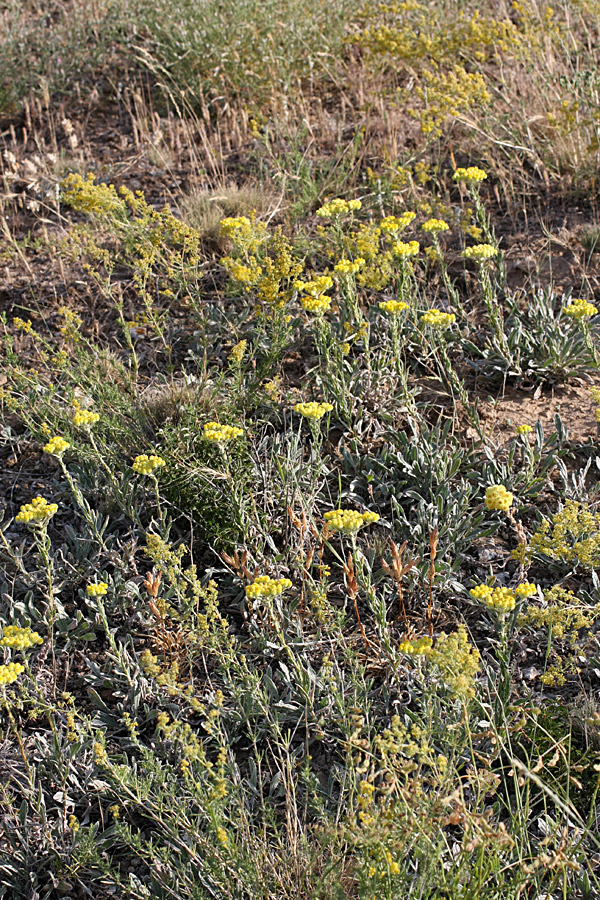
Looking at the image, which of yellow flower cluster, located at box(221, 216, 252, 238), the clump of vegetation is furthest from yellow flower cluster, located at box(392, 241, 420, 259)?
yellow flower cluster, located at box(221, 216, 252, 238)

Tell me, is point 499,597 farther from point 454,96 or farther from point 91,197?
point 454,96

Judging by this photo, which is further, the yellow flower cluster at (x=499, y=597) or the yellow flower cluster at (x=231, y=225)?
the yellow flower cluster at (x=231, y=225)

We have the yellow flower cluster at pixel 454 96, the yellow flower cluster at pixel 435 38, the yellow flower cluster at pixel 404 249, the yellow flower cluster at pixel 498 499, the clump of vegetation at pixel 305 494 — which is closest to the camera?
the clump of vegetation at pixel 305 494

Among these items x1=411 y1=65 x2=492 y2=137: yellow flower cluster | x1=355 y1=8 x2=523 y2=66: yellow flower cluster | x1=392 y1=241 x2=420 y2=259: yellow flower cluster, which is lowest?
x1=392 y1=241 x2=420 y2=259: yellow flower cluster

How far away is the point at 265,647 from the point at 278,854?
30.1 inches

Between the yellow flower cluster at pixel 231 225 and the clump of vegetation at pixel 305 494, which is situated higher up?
the yellow flower cluster at pixel 231 225

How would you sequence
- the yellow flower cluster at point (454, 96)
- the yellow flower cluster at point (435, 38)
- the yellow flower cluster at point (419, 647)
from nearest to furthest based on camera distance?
the yellow flower cluster at point (419, 647) → the yellow flower cluster at point (454, 96) → the yellow flower cluster at point (435, 38)

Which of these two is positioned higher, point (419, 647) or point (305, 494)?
point (419, 647)

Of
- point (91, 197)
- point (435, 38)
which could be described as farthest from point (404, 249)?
point (435, 38)

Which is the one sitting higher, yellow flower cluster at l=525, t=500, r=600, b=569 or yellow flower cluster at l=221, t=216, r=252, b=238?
yellow flower cluster at l=221, t=216, r=252, b=238

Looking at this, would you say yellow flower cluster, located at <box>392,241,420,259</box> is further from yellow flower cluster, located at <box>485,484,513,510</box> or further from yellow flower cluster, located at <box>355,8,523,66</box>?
yellow flower cluster, located at <box>355,8,523,66</box>

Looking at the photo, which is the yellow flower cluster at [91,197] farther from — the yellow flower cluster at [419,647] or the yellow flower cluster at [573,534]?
the yellow flower cluster at [419,647]

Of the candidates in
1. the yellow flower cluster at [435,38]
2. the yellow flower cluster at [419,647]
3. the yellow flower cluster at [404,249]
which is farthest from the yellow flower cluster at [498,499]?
the yellow flower cluster at [435,38]

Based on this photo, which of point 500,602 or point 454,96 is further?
point 454,96
